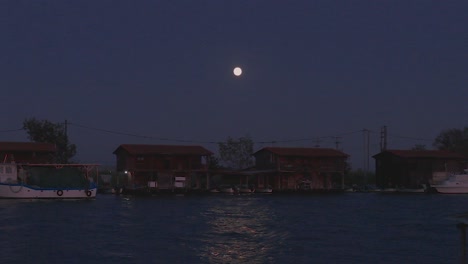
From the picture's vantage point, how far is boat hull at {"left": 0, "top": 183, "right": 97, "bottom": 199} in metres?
64.7

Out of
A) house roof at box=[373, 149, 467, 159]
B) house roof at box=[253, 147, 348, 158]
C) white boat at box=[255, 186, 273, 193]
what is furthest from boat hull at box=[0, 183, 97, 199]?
house roof at box=[373, 149, 467, 159]

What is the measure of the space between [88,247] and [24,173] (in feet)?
143

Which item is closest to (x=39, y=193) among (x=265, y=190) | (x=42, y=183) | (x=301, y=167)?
(x=42, y=183)

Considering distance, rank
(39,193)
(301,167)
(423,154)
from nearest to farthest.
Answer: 1. (39,193)
2. (301,167)
3. (423,154)

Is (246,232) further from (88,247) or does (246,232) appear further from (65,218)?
(65,218)

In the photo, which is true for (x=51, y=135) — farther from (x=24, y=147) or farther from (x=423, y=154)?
(x=423, y=154)

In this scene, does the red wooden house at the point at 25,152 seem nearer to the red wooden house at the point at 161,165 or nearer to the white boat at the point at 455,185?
the red wooden house at the point at 161,165

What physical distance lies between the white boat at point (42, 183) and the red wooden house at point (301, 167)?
93.3ft

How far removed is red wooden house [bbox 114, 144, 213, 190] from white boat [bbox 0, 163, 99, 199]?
13.1 metres

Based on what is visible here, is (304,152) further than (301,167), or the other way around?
(304,152)

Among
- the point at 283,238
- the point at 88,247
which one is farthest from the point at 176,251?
the point at 283,238

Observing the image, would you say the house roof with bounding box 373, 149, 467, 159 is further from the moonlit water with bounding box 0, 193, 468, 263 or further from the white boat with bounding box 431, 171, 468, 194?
the moonlit water with bounding box 0, 193, 468, 263

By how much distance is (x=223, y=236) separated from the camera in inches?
1324

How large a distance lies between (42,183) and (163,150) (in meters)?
20.3
